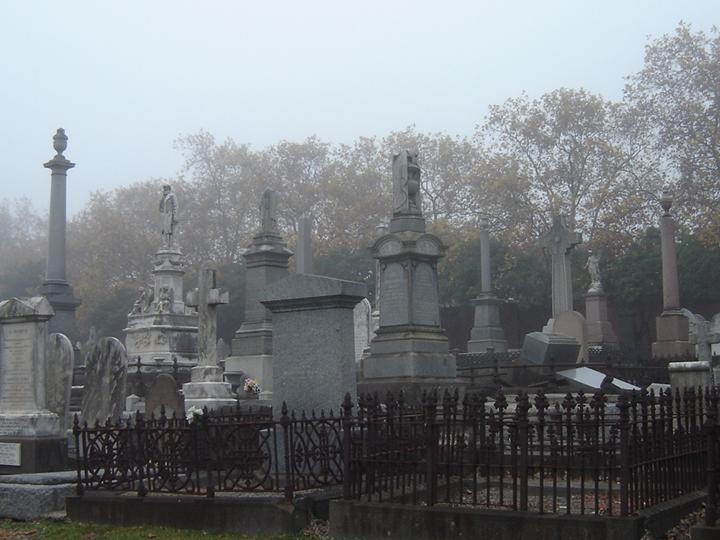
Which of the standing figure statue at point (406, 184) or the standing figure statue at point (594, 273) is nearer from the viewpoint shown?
the standing figure statue at point (406, 184)

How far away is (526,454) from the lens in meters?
7.05

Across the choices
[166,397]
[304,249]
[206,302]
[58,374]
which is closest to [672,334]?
[304,249]

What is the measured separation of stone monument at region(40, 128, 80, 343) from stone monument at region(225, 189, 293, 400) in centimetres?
715

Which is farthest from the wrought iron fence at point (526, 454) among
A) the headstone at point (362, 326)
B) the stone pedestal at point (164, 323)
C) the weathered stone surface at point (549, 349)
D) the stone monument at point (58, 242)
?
the stone monument at point (58, 242)

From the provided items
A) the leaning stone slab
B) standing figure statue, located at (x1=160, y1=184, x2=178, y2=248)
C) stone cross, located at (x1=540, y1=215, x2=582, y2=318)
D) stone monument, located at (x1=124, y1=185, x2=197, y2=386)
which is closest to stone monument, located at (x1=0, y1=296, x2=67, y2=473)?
the leaning stone slab

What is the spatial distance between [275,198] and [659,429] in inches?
663

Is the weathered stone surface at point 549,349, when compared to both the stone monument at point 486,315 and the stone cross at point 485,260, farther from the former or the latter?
the stone cross at point 485,260

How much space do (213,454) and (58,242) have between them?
20258 mm

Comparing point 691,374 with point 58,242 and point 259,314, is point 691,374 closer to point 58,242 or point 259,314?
point 259,314

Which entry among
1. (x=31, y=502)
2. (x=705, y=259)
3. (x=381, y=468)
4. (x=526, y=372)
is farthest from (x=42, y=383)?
(x=705, y=259)

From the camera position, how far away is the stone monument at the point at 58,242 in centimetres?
2684

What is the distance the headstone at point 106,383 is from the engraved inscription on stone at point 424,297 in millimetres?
6971

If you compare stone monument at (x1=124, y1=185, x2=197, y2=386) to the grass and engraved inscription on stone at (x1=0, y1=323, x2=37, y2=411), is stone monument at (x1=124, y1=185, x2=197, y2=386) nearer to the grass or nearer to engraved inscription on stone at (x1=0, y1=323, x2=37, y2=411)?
engraved inscription on stone at (x1=0, y1=323, x2=37, y2=411)

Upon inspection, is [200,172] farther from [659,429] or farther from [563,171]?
[659,429]
